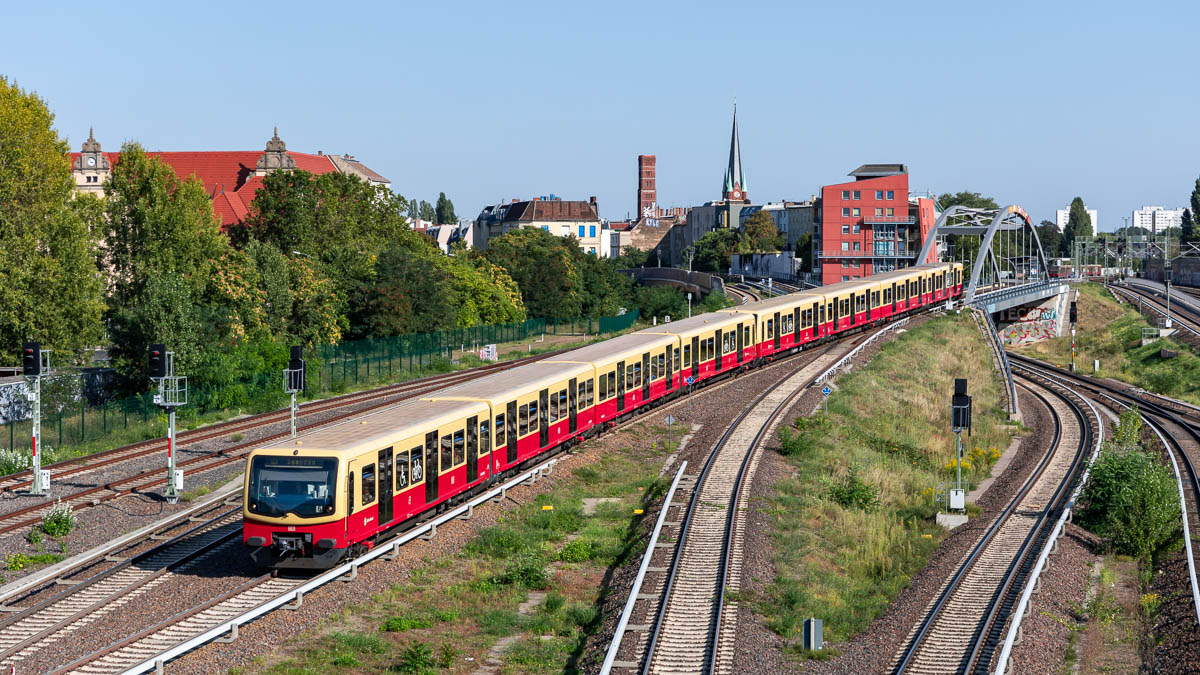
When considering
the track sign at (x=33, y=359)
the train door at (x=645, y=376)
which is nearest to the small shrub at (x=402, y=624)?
the track sign at (x=33, y=359)

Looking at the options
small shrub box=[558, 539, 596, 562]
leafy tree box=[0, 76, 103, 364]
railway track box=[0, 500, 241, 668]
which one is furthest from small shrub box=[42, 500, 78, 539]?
leafy tree box=[0, 76, 103, 364]

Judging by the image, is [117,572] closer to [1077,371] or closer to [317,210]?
[317,210]

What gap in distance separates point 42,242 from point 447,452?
1263 inches

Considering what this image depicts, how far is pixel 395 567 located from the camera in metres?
21.8

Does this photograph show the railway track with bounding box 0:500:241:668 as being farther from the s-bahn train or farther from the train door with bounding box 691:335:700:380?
the train door with bounding box 691:335:700:380

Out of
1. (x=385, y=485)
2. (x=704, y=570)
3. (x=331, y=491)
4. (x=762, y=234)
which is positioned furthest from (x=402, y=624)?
(x=762, y=234)

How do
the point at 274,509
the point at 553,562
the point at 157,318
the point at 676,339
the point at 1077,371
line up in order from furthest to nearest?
the point at 1077,371
the point at 157,318
the point at 676,339
the point at 553,562
the point at 274,509

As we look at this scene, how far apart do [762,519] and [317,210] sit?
1964 inches

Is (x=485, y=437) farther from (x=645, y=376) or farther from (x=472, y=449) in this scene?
(x=645, y=376)

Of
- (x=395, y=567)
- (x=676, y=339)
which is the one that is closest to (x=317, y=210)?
(x=676, y=339)

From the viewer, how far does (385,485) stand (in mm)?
21969

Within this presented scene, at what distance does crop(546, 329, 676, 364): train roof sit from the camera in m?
35.6

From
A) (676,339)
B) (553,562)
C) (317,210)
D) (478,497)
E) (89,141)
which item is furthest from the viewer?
(89,141)

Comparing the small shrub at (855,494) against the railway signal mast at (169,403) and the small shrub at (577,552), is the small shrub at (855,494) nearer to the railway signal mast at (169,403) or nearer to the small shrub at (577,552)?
the small shrub at (577,552)
